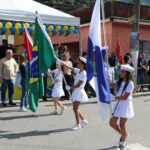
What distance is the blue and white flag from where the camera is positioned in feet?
25.6

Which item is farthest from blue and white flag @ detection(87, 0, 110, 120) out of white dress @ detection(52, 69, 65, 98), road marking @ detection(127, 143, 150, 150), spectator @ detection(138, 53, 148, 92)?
spectator @ detection(138, 53, 148, 92)

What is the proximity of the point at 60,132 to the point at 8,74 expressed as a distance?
4575mm

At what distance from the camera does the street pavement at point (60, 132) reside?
26.3 ft

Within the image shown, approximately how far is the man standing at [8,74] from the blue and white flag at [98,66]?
543cm

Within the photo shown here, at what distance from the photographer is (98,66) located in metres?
7.90

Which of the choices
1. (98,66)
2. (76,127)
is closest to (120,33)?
(76,127)

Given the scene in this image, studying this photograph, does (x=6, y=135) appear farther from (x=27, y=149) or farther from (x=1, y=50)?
Answer: (x=1, y=50)

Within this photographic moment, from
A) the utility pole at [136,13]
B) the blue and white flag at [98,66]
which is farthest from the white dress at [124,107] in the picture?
the utility pole at [136,13]

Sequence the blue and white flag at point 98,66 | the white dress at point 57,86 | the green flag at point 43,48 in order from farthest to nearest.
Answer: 1. the white dress at point 57,86
2. the green flag at point 43,48
3. the blue and white flag at point 98,66

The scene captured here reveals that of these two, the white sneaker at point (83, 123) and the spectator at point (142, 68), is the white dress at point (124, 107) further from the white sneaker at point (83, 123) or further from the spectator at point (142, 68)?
the spectator at point (142, 68)

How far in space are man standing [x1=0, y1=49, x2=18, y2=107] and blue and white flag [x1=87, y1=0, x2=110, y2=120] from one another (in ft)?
17.8

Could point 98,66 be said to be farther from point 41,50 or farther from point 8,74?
point 8,74

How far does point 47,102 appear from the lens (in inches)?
567

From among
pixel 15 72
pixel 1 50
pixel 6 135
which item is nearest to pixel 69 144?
pixel 6 135
